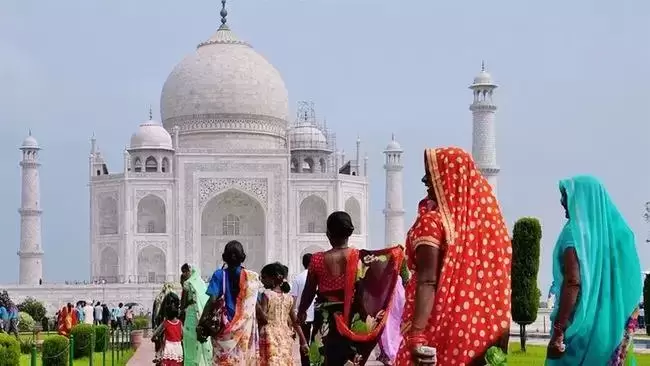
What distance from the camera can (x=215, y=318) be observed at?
6.17m

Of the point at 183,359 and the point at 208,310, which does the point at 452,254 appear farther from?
the point at 183,359

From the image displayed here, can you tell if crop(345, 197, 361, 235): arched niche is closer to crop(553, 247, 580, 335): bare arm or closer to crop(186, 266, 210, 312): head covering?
crop(186, 266, 210, 312): head covering

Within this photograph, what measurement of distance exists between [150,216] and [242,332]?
28.8 m

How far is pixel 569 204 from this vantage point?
4.44 metres

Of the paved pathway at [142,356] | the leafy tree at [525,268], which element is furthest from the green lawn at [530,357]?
the paved pathway at [142,356]

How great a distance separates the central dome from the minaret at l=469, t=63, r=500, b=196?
610cm

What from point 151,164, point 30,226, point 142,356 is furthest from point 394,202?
point 142,356

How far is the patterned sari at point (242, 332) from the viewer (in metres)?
6.21

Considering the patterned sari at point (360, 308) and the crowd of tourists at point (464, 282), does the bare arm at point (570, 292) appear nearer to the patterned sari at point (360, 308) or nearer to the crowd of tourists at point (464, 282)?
the crowd of tourists at point (464, 282)

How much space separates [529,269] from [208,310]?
31.3 feet

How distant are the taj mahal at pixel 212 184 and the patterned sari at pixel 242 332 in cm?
2546

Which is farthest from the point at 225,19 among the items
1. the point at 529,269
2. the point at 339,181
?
the point at 529,269

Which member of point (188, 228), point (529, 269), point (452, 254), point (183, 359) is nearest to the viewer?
point (452, 254)

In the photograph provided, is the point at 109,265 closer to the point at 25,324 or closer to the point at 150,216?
the point at 150,216
